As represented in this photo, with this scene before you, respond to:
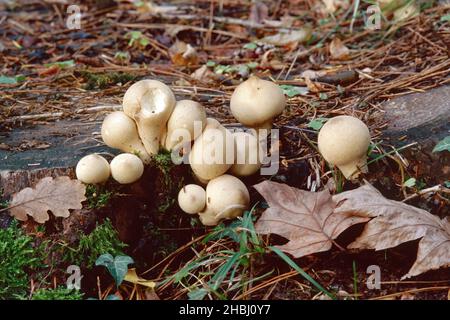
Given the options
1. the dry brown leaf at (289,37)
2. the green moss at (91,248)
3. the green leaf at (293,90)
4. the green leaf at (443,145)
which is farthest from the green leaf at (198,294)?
the dry brown leaf at (289,37)

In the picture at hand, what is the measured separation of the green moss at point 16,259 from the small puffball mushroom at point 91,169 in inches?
13.4

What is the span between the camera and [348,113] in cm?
273

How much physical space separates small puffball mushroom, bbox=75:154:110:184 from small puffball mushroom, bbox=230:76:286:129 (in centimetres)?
63

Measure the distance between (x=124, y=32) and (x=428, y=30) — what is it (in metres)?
2.46

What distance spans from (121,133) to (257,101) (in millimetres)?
588

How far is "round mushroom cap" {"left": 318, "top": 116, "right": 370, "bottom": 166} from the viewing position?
215 cm

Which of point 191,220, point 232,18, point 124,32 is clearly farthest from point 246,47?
point 191,220

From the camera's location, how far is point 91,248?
2.23 m

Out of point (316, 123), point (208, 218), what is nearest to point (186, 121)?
point (208, 218)

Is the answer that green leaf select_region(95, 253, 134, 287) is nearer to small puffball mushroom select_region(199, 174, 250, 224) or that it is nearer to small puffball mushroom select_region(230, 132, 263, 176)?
small puffball mushroom select_region(199, 174, 250, 224)

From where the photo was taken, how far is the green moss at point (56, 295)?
80.2 inches

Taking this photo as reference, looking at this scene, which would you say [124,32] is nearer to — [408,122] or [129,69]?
[129,69]

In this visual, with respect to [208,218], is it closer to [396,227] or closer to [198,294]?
[198,294]

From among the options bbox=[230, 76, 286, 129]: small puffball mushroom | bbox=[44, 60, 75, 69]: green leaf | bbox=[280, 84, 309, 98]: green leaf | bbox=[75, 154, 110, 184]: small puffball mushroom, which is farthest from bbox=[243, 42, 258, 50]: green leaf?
bbox=[75, 154, 110, 184]: small puffball mushroom
